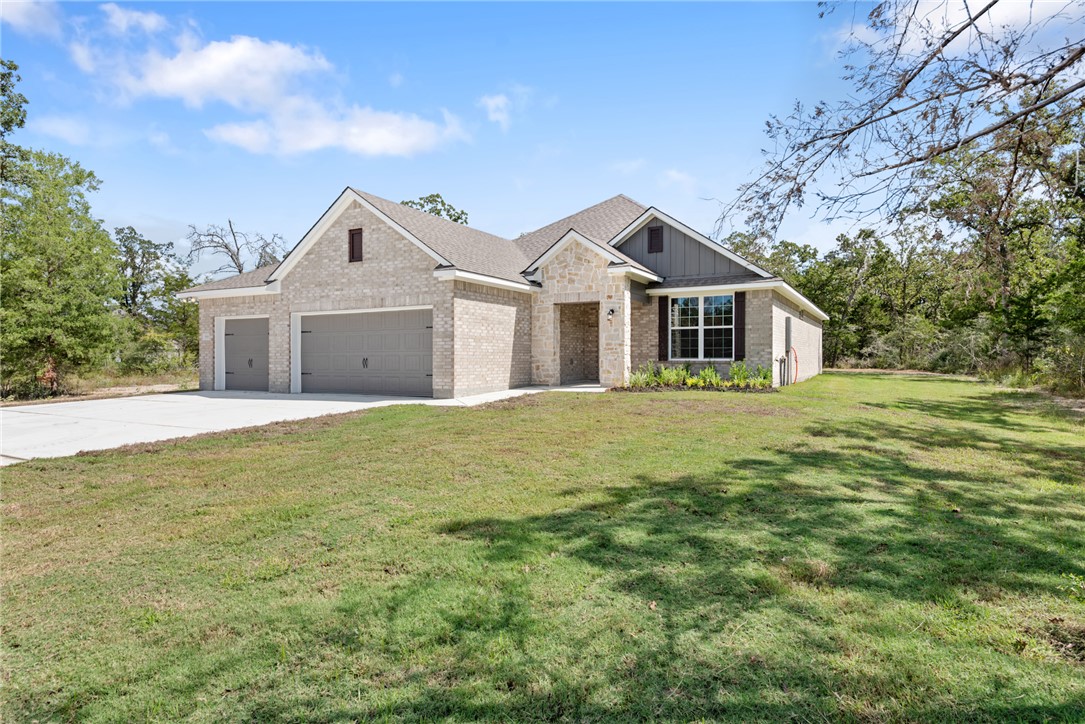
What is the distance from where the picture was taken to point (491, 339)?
15508 mm

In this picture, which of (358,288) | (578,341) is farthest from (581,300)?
(358,288)

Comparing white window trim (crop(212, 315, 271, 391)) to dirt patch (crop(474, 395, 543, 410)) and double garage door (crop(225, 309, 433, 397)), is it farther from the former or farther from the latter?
dirt patch (crop(474, 395, 543, 410))

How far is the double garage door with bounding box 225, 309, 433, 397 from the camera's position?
14789 mm

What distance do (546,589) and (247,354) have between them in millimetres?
17609

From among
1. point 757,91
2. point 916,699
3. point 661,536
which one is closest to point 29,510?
point 661,536

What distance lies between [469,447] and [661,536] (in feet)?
12.4

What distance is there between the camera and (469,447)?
286 inches

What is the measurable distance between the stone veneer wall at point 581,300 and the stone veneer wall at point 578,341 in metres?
0.85

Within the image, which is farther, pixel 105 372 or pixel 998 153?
pixel 105 372

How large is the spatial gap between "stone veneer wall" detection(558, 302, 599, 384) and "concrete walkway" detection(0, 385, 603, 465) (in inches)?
105

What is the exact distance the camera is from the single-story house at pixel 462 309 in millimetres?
14750

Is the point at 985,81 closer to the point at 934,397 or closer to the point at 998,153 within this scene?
the point at 998,153

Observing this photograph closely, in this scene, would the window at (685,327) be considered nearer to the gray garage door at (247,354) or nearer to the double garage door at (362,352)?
the double garage door at (362,352)

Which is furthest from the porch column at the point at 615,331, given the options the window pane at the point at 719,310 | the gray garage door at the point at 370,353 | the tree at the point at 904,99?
the tree at the point at 904,99
